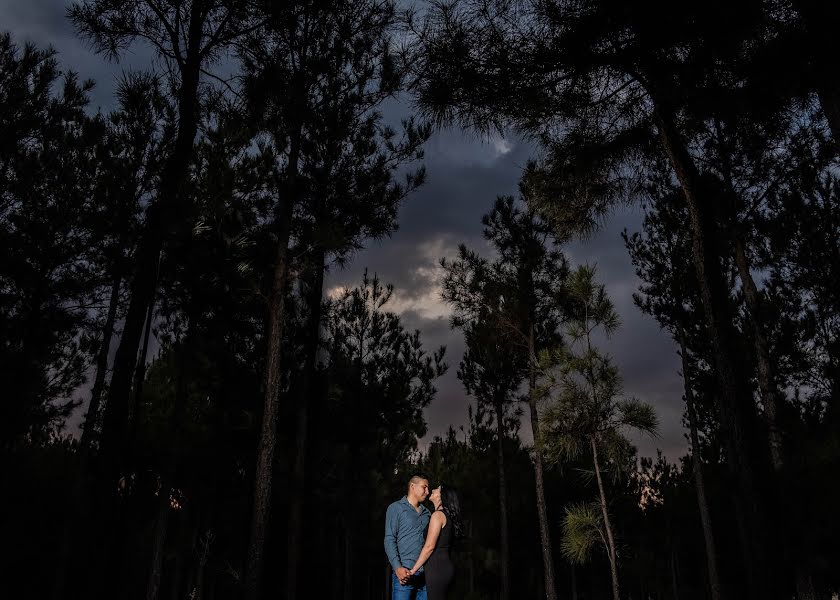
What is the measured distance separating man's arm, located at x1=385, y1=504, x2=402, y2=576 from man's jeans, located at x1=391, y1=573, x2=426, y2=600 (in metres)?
0.11

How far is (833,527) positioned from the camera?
13.0 metres

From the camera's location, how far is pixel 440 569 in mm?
4020

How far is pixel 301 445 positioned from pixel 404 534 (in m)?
6.64

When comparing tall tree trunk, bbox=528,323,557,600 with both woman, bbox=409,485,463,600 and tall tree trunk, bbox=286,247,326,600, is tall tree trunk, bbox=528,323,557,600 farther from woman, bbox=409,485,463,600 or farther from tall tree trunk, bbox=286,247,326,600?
woman, bbox=409,485,463,600

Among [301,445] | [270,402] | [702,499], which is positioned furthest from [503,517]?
[270,402]

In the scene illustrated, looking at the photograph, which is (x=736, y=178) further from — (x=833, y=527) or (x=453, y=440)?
(x=453, y=440)

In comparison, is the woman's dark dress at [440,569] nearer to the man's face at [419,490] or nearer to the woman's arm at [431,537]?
the woman's arm at [431,537]

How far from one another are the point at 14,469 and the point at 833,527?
2119 cm

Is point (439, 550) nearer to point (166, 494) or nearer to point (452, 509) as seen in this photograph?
point (452, 509)

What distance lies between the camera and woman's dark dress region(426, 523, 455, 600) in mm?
3986

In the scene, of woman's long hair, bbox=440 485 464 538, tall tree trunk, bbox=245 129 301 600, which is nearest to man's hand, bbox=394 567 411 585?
woman's long hair, bbox=440 485 464 538

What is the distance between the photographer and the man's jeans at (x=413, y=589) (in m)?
4.13

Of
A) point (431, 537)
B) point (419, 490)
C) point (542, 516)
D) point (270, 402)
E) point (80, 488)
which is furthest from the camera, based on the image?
point (542, 516)

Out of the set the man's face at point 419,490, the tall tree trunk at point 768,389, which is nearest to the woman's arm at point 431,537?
the man's face at point 419,490
